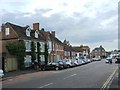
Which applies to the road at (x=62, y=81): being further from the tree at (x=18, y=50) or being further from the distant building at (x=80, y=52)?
the distant building at (x=80, y=52)

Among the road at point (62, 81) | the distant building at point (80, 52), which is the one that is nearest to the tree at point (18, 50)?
the road at point (62, 81)

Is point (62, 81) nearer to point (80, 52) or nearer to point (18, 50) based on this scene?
point (18, 50)

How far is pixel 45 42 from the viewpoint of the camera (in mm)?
67750

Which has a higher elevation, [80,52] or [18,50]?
[18,50]

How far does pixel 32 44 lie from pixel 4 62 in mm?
13945

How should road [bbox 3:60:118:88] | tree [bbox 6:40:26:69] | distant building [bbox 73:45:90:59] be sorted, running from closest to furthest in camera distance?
road [bbox 3:60:118:88] < tree [bbox 6:40:26:69] < distant building [bbox 73:45:90:59]

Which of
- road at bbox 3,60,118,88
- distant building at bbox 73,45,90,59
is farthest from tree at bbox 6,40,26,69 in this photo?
distant building at bbox 73,45,90,59

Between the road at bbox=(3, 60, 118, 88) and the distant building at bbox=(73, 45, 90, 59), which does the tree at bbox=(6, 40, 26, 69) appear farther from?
the distant building at bbox=(73, 45, 90, 59)

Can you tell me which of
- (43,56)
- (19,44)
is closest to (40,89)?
(19,44)

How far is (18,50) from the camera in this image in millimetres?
48500

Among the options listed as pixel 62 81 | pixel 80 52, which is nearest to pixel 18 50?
pixel 62 81

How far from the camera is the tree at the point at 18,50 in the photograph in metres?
48.3

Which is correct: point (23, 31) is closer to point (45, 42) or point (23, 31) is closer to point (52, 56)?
point (45, 42)

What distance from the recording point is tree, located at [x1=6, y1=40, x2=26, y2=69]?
48331 millimetres
